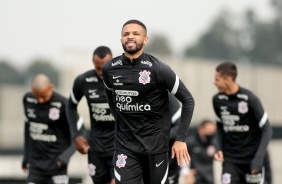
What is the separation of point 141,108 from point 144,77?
14.2 inches

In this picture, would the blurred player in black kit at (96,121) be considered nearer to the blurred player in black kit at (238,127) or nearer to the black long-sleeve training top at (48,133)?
the black long-sleeve training top at (48,133)

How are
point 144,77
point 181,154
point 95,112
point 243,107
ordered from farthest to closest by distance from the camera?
1. point 243,107
2. point 95,112
3. point 144,77
4. point 181,154

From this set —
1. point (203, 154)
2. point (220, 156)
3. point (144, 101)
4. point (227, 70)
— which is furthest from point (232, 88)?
point (203, 154)

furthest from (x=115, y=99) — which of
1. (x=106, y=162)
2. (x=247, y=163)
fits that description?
(x=247, y=163)

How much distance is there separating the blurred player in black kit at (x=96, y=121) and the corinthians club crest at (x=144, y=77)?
2.15m

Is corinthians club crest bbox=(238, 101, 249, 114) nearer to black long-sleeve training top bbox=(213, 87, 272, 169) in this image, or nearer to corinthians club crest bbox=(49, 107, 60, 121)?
black long-sleeve training top bbox=(213, 87, 272, 169)

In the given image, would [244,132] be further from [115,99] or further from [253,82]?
[253,82]

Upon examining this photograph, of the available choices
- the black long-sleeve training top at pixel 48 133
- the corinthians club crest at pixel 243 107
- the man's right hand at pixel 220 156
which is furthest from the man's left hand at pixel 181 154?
the black long-sleeve training top at pixel 48 133

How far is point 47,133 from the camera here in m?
13.2

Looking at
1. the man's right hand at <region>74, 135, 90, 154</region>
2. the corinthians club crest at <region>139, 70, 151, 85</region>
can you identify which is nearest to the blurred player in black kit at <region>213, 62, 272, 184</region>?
the man's right hand at <region>74, 135, 90, 154</region>

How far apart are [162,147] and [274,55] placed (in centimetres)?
7462

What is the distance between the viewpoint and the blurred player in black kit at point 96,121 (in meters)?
12.2

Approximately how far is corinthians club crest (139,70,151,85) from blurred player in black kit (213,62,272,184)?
2.89m

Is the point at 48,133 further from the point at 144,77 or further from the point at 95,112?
the point at 144,77
